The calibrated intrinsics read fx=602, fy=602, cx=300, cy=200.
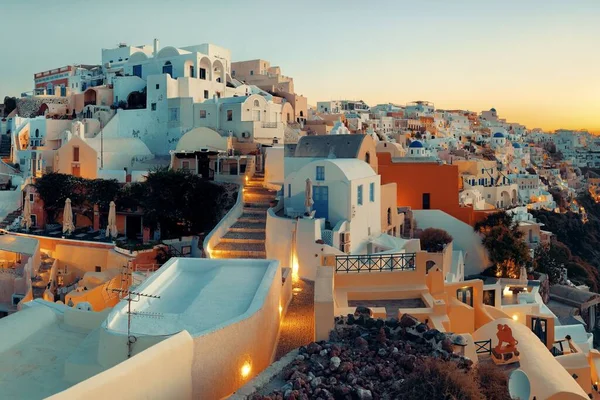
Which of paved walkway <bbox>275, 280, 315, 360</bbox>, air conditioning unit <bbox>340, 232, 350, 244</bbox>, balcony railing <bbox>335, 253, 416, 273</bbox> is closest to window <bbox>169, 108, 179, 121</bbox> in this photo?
air conditioning unit <bbox>340, 232, 350, 244</bbox>

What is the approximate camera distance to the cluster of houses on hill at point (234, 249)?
7996mm

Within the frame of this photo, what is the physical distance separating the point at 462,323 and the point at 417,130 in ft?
178

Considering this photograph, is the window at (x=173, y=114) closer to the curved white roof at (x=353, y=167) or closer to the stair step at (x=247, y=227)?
the stair step at (x=247, y=227)

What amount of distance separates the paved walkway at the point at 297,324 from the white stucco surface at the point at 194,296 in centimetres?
108

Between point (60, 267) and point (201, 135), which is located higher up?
point (201, 135)

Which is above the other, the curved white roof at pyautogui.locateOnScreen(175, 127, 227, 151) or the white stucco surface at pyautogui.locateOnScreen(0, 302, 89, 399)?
the curved white roof at pyautogui.locateOnScreen(175, 127, 227, 151)

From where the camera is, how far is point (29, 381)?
8.09 metres

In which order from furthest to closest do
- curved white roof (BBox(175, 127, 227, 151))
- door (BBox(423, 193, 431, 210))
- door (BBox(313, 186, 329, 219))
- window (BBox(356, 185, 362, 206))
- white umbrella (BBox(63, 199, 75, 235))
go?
curved white roof (BBox(175, 127, 227, 151)), door (BBox(423, 193, 431, 210)), white umbrella (BBox(63, 199, 75, 235)), window (BBox(356, 185, 362, 206)), door (BBox(313, 186, 329, 219))

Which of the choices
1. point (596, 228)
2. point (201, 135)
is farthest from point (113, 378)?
point (596, 228)

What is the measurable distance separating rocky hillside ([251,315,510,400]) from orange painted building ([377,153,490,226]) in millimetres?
18813

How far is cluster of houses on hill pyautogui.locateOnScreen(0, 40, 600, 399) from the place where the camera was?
800cm

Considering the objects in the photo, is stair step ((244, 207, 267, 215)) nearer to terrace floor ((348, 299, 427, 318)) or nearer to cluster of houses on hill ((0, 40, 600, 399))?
cluster of houses on hill ((0, 40, 600, 399))

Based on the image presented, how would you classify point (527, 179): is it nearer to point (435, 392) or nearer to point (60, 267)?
point (60, 267)

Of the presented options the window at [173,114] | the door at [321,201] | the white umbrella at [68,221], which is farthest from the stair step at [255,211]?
the window at [173,114]
